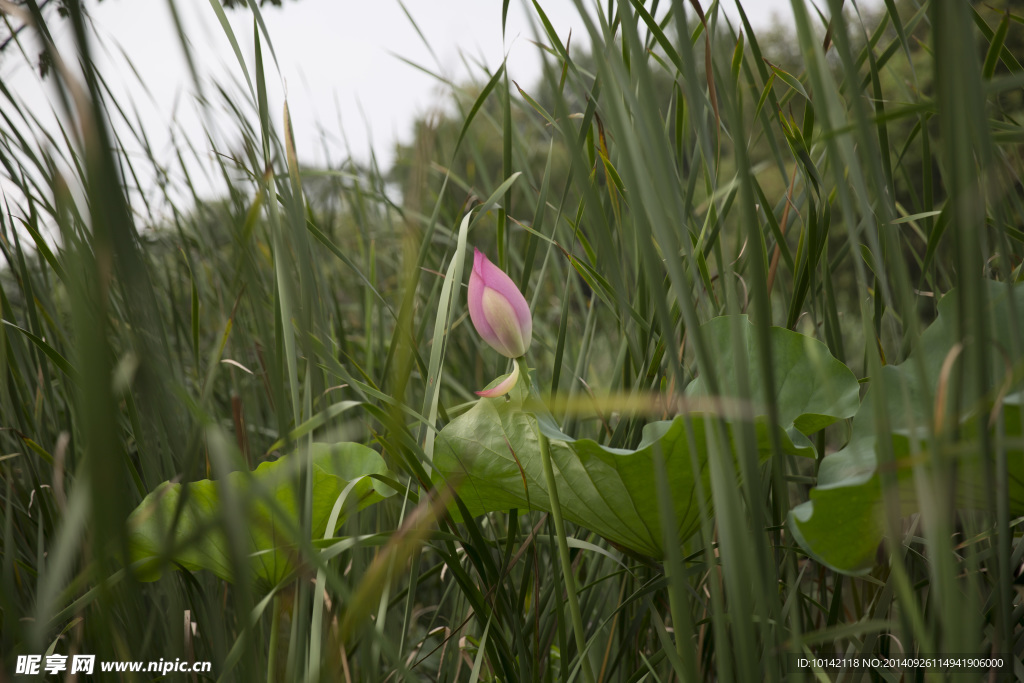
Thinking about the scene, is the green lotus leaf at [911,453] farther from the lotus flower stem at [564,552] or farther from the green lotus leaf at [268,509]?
the green lotus leaf at [268,509]

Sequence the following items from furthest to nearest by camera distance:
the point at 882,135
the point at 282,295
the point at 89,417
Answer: the point at 882,135
the point at 282,295
the point at 89,417

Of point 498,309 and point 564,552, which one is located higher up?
point 498,309

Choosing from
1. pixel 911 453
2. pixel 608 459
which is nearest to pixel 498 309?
pixel 608 459

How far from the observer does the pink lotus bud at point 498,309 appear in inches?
15.1

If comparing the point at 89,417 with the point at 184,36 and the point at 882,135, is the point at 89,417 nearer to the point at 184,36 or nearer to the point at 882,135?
the point at 184,36

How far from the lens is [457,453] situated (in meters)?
0.39

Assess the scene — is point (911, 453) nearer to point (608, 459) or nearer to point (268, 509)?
point (608, 459)

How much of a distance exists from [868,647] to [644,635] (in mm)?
197

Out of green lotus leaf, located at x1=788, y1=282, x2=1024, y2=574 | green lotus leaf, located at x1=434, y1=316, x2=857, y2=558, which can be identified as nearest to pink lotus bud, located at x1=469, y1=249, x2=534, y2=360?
green lotus leaf, located at x1=434, y1=316, x2=857, y2=558

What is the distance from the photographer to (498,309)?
1.26ft

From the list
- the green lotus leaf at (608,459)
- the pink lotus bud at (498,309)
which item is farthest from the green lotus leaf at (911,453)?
the pink lotus bud at (498,309)

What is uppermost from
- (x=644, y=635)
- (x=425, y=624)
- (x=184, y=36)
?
(x=184, y=36)

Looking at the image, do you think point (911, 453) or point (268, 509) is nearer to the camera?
point (911, 453)

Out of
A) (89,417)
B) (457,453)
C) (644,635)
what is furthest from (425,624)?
(89,417)
